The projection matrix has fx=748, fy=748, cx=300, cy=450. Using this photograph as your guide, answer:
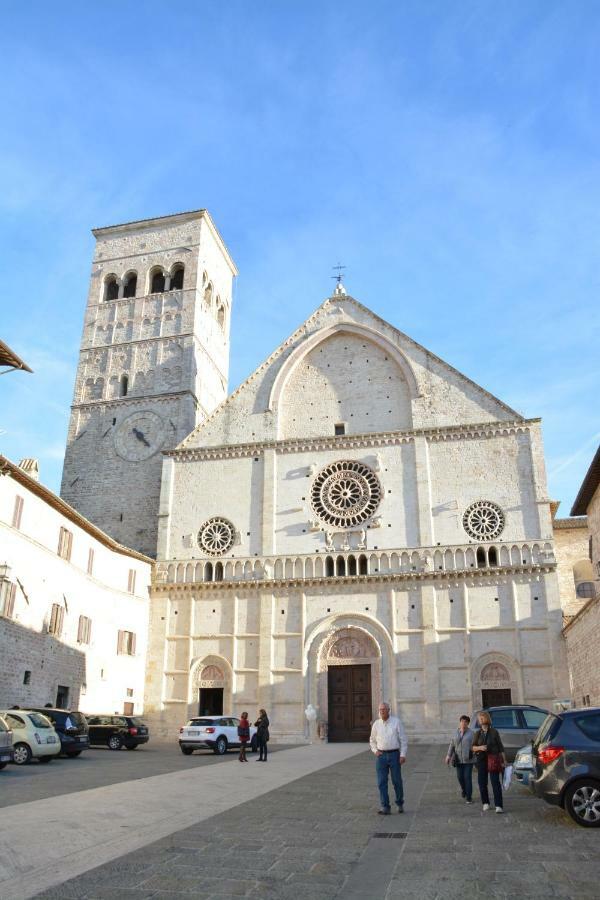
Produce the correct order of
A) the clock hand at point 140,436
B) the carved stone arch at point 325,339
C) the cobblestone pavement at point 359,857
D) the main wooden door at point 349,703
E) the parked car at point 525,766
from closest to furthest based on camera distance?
the cobblestone pavement at point 359,857, the parked car at point 525,766, the main wooden door at point 349,703, the carved stone arch at point 325,339, the clock hand at point 140,436

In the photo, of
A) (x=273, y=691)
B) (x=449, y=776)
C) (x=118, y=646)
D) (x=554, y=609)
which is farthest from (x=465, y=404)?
(x=449, y=776)

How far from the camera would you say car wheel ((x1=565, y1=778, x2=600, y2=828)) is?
870cm

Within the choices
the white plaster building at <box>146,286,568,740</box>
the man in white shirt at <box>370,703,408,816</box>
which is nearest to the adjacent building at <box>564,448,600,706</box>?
the white plaster building at <box>146,286,568,740</box>

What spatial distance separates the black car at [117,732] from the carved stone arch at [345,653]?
7.55 meters

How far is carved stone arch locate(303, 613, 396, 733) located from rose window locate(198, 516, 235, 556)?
217 inches

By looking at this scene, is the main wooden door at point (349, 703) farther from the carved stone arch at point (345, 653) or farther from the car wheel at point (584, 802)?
the car wheel at point (584, 802)

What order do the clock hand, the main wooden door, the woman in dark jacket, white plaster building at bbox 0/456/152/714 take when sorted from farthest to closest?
the clock hand, the main wooden door, white plaster building at bbox 0/456/152/714, the woman in dark jacket

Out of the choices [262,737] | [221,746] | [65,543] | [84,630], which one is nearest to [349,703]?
[221,746]

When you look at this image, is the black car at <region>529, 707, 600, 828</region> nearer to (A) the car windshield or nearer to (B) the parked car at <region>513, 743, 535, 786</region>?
(B) the parked car at <region>513, 743, 535, 786</region>

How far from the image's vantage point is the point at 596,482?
Answer: 894 inches

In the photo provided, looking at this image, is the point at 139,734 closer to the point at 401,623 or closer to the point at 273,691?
the point at 273,691

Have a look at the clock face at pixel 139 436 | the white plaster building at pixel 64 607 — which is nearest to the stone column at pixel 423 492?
the white plaster building at pixel 64 607

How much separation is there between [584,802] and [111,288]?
132ft

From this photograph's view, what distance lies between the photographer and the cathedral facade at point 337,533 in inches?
1179
